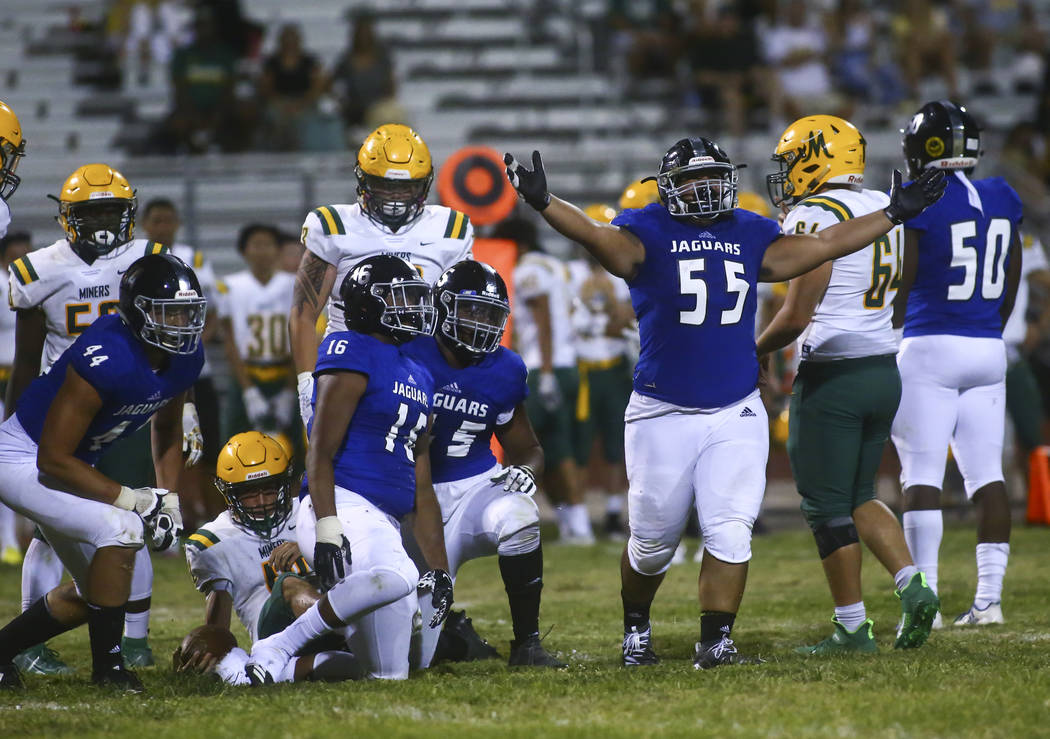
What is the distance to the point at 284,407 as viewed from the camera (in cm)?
897

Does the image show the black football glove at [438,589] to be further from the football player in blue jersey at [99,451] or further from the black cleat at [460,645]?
the football player in blue jersey at [99,451]

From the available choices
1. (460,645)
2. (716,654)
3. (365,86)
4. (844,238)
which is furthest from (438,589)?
(365,86)

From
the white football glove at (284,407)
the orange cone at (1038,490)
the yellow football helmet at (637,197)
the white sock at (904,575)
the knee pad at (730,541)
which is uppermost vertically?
the yellow football helmet at (637,197)

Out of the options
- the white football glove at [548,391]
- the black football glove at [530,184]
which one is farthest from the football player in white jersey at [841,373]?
the white football glove at [548,391]

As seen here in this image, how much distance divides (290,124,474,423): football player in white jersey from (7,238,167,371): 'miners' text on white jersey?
1.99ft

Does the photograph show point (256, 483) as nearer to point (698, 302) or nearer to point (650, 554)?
point (650, 554)

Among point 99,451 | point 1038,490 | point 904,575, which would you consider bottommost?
point 1038,490

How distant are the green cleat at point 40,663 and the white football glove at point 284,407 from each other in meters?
3.78

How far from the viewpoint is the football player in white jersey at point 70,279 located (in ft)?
17.7

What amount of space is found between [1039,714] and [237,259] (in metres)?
9.36

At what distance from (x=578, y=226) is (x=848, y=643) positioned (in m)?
1.83

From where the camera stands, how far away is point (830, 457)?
507cm

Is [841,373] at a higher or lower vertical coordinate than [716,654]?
higher

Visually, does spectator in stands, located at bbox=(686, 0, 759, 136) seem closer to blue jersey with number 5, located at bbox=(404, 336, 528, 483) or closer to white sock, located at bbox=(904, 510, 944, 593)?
white sock, located at bbox=(904, 510, 944, 593)
